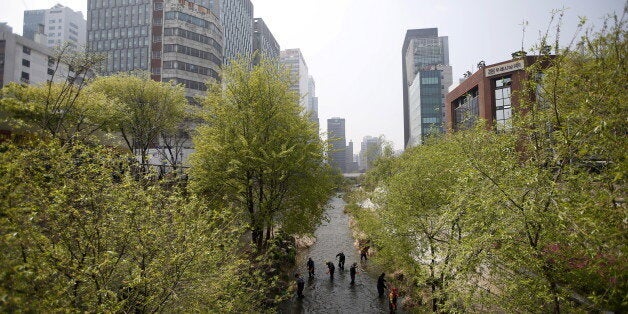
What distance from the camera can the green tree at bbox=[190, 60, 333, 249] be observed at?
19.1 meters

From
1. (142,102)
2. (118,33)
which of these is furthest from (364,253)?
(118,33)

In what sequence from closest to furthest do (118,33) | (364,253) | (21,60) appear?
(364,253) < (21,60) < (118,33)

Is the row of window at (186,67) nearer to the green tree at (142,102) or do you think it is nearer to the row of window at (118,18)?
the green tree at (142,102)

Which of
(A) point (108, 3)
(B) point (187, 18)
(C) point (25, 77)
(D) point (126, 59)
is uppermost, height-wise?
(A) point (108, 3)

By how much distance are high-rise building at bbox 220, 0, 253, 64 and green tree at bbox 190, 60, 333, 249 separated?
66.5 meters

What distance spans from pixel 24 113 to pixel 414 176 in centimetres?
2847

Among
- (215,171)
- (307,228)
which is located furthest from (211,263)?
(307,228)

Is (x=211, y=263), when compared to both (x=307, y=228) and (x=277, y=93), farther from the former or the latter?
(x=277, y=93)

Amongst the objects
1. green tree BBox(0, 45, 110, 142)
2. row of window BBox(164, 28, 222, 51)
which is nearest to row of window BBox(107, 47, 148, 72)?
row of window BBox(164, 28, 222, 51)

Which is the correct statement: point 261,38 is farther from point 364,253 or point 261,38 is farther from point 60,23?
point 60,23

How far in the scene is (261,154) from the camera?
19359 mm

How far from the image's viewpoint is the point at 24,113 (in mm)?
24578

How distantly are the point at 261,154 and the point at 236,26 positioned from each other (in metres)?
92.1

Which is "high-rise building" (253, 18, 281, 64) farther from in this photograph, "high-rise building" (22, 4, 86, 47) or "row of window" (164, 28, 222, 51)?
"high-rise building" (22, 4, 86, 47)
